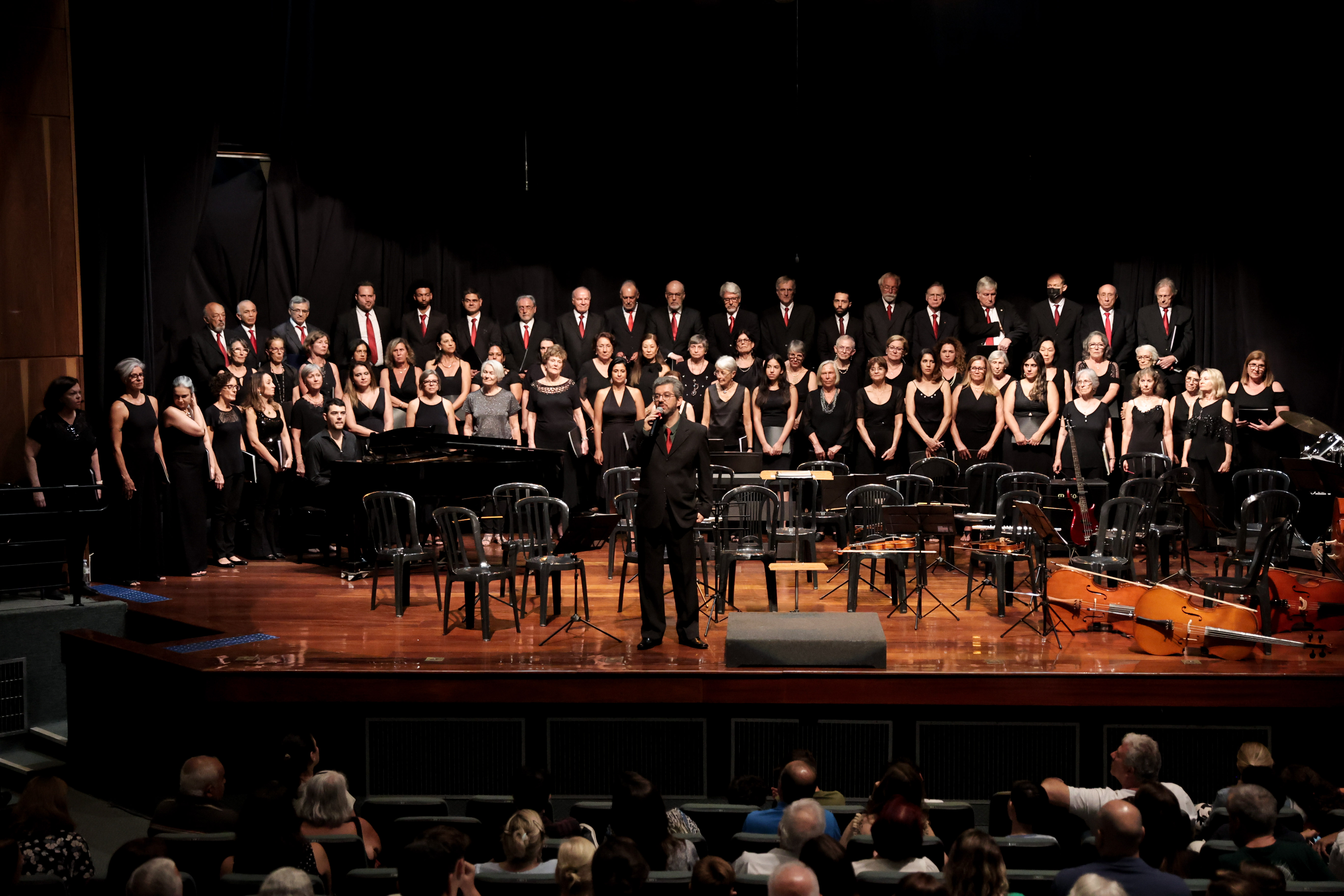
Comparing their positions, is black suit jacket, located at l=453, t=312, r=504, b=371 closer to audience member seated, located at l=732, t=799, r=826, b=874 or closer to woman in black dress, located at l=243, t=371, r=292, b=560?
woman in black dress, located at l=243, t=371, r=292, b=560

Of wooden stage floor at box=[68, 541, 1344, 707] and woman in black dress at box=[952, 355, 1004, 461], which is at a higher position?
woman in black dress at box=[952, 355, 1004, 461]

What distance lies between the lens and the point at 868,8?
1158cm

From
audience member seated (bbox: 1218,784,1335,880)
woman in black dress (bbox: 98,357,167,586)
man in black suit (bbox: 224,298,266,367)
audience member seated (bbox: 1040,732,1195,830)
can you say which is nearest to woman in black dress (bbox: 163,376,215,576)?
woman in black dress (bbox: 98,357,167,586)

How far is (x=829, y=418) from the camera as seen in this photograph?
32.9ft

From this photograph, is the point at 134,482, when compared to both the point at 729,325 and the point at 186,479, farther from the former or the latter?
the point at 729,325

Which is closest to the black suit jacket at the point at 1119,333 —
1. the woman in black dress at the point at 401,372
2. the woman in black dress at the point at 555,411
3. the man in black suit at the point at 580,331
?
the woman in black dress at the point at 555,411

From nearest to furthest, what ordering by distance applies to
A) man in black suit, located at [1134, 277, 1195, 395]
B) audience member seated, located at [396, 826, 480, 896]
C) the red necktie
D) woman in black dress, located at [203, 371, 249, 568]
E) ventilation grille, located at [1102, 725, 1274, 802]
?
audience member seated, located at [396, 826, 480, 896] < ventilation grille, located at [1102, 725, 1274, 802] < woman in black dress, located at [203, 371, 249, 568] < man in black suit, located at [1134, 277, 1195, 395] < the red necktie

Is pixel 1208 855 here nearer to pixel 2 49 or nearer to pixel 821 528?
pixel 821 528

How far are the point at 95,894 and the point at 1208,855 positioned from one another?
11.5 ft

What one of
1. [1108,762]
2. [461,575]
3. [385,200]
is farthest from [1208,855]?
[385,200]

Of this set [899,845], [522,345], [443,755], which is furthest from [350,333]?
[899,845]

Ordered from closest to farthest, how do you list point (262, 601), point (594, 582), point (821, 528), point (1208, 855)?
point (1208, 855), point (262, 601), point (594, 582), point (821, 528)

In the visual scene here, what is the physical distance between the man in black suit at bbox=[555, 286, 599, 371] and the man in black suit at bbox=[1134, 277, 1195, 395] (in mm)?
4668

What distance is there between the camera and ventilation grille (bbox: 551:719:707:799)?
19.6ft
